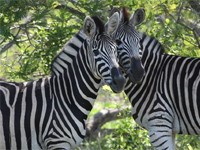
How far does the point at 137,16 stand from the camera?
6039 millimetres

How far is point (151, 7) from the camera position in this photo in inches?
277

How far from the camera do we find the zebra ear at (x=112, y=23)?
5152 mm

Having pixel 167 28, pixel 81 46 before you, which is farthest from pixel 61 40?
pixel 167 28

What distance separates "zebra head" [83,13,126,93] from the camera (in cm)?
466

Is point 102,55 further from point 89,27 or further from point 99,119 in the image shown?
point 99,119

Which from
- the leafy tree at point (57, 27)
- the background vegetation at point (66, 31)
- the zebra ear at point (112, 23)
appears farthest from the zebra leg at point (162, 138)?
the leafy tree at point (57, 27)

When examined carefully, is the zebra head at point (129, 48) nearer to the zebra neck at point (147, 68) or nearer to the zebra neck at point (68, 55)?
the zebra neck at point (147, 68)

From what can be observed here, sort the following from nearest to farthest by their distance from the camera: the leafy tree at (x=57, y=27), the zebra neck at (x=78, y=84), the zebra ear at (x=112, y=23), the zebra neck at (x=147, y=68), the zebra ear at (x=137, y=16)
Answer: the zebra neck at (x=78, y=84), the zebra ear at (x=112, y=23), the zebra neck at (x=147, y=68), the zebra ear at (x=137, y=16), the leafy tree at (x=57, y=27)

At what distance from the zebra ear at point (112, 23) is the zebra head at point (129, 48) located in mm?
301

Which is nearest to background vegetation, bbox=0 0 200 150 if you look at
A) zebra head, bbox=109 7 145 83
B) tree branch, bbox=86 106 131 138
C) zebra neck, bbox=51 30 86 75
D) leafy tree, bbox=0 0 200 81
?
leafy tree, bbox=0 0 200 81

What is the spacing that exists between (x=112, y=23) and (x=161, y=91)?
55.1 inches

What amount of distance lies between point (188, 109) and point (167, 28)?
8.29 ft

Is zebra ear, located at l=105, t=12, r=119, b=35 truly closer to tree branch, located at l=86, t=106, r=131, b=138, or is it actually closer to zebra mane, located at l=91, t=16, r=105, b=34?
zebra mane, located at l=91, t=16, r=105, b=34

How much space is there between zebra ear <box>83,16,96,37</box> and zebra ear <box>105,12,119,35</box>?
35 centimetres
